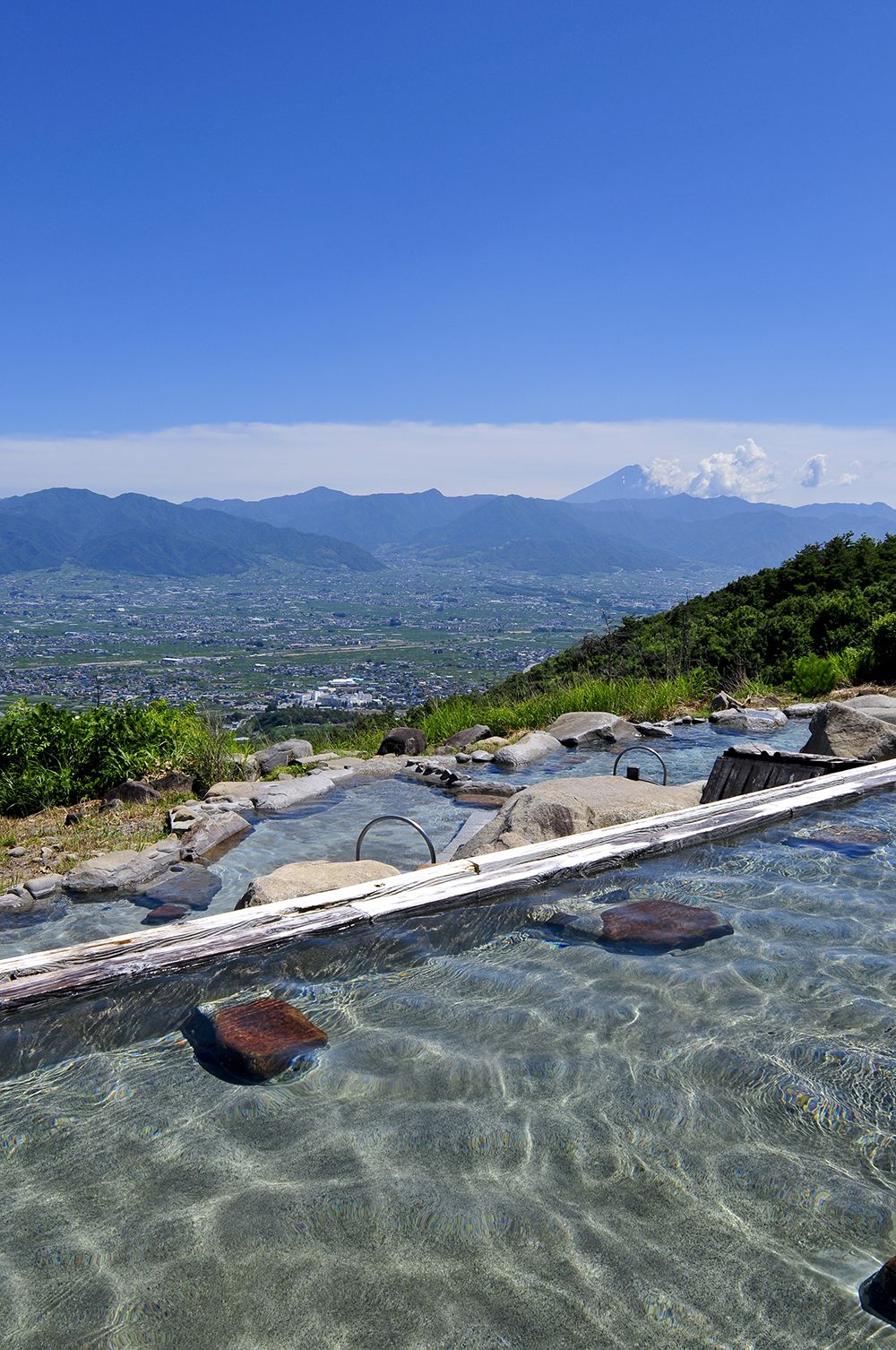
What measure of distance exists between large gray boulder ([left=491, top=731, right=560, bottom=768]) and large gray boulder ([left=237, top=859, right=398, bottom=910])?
5778 mm

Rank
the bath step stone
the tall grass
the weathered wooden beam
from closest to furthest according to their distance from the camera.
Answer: the bath step stone → the weathered wooden beam → the tall grass

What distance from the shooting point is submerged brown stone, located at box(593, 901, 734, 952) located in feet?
14.6

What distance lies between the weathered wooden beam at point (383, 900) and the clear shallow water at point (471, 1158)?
117mm

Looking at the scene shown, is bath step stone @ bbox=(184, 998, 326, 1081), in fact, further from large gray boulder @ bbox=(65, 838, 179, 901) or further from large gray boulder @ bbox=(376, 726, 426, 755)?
large gray boulder @ bbox=(376, 726, 426, 755)

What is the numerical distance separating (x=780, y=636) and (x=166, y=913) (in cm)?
1435

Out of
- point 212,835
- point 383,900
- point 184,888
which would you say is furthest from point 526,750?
point 383,900

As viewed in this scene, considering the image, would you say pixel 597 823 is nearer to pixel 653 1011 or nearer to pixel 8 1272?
pixel 653 1011

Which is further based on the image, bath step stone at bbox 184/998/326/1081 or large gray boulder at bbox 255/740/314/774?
large gray boulder at bbox 255/740/314/774

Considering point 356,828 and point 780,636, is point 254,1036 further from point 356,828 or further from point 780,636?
point 780,636

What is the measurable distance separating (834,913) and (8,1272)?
4.15m

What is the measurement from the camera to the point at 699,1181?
272cm

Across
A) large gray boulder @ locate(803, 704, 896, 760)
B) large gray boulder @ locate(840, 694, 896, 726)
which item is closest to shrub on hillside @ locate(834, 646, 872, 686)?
large gray boulder @ locate(840, 694, 896, 726)

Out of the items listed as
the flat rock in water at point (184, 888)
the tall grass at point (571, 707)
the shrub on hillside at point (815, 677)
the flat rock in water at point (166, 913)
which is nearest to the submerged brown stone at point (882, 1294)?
the flat rock in water at point (166, 913)

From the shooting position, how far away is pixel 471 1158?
113 inches
